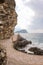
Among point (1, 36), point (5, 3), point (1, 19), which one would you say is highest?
point (5, 3)

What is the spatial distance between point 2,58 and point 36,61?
22.9 ft

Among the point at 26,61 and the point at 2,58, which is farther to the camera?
the point at 26,61

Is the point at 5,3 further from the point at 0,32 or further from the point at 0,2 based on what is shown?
the point at 0,32

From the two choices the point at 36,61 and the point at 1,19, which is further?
the point at 1,19

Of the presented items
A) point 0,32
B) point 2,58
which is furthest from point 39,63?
point 0,32

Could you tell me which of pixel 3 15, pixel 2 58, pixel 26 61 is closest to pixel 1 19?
pixel 3 15

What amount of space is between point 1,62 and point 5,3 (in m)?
17.5

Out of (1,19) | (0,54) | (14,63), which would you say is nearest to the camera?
(0,54)

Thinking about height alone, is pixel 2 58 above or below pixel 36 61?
above

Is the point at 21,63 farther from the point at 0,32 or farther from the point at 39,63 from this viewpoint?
the point at 0,32

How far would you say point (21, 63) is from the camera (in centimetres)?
1534

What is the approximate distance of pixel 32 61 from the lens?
1639 centimetres

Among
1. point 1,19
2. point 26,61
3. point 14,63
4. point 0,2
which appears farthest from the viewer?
point 0,2

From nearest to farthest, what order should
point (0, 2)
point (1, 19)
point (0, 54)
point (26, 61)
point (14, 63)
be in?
point (0, 54) → point (14, 63) → point (26, 61) → point (1, 19) → point (0, 2)
